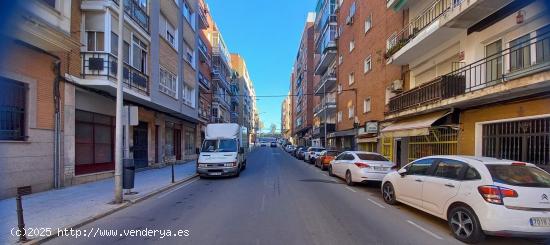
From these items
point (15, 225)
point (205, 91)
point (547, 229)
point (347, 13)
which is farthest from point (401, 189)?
point (205, 91)

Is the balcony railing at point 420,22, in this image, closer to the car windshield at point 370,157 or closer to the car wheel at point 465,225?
the car windshield at point 370,157

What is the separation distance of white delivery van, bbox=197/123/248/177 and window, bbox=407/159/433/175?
10004 mm

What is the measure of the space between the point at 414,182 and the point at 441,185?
122cm

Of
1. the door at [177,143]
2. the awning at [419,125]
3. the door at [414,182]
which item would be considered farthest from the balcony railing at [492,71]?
the door at [177,143]

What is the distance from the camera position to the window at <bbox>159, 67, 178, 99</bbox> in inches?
915

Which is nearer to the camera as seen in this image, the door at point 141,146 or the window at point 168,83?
the door at point 141,146

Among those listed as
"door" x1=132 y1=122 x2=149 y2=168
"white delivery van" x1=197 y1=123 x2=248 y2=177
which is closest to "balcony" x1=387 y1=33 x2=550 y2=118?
"white delivery van" x1=197 y1=123 x2=248 y2=177

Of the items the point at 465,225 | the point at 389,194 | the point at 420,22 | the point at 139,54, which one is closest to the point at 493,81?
the point at 389,194

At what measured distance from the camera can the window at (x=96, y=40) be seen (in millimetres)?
15531

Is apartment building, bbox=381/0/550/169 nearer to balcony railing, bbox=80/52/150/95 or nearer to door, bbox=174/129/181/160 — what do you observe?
balcony railing, bbox=80/52/150/95

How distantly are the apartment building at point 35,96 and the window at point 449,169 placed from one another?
10535mm

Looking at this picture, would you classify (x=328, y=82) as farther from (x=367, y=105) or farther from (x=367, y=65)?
(x=367, y=105)

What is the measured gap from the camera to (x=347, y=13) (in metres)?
34.4

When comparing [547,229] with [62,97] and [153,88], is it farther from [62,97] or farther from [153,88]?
[153,88]
